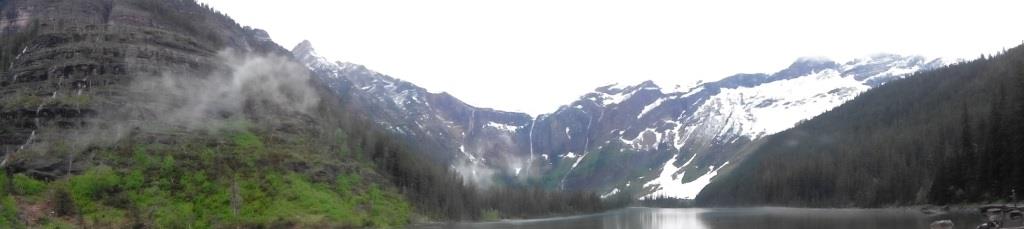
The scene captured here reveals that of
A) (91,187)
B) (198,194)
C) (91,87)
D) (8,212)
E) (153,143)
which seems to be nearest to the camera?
(8,212)

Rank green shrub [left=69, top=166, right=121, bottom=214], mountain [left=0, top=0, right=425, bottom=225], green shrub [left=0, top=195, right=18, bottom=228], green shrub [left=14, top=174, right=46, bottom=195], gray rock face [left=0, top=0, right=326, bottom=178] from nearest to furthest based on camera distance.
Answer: green shrub [left=0, top=195, right=18, bottom=228] → green shrub [left=14, top=174, right=46, bottom=195] → green shrub [left=69, top=166, right=121, bottom=214] → mountain [left=0, top=0, right=425, bottom=225] → gray rock face [left=0, top=0, right=326, bottom=178]

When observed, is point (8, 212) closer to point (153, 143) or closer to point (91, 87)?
point (153, 143)

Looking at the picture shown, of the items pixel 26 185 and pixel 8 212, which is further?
pixel 26 185

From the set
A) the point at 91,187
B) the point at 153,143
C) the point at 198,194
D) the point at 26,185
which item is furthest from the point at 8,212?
the point at 153,143

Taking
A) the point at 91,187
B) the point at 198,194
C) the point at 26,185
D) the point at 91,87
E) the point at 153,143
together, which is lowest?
the point at 198,194

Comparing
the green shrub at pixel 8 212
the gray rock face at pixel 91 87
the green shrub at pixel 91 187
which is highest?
the gray rock face at pixel 91 87

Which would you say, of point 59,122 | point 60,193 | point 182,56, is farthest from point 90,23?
point 60,193

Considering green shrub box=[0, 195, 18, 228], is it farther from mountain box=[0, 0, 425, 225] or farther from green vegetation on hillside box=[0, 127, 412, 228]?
mountain box=[0, 0, 425, 225]

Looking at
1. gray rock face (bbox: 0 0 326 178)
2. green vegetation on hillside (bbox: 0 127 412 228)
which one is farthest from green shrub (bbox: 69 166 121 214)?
gray rock face (bbox: 0 0 326 178)

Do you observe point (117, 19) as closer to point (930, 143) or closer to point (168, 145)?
point (168, 145)

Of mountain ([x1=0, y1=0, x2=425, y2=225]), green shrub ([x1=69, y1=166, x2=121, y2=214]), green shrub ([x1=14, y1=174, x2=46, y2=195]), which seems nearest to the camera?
green shrub ([x1=14, y1=174, x2=46, y2=195])

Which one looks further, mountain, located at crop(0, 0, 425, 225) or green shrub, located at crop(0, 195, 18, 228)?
mountain, located at crop(0, 0, 425, 225)

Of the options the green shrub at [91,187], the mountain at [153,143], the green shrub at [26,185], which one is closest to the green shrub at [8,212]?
the mountain at [153,143]

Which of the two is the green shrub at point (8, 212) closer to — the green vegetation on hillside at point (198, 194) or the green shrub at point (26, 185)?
the green vegetation on hillside at point (198, 194)
